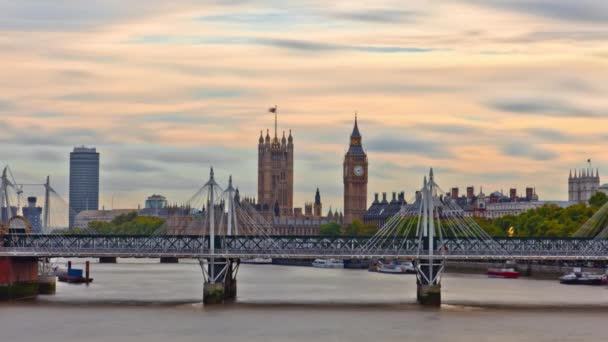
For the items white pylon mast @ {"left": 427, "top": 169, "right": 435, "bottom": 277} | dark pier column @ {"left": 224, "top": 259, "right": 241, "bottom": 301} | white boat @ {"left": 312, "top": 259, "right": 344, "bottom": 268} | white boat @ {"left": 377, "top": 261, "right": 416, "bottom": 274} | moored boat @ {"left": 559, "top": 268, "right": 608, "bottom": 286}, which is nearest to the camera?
white pylon mast @ {"left": 427, "top": 169, "right": 435, "bottom": 277}

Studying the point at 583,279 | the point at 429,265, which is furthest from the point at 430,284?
the point at 583,279

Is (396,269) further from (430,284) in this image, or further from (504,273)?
(430,284)

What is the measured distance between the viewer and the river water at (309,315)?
68.2 meters

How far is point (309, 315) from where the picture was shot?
3078 inches

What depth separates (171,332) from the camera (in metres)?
69.0

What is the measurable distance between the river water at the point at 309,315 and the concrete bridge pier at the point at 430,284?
1160 millimetres

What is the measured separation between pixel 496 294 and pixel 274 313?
79.2 ft

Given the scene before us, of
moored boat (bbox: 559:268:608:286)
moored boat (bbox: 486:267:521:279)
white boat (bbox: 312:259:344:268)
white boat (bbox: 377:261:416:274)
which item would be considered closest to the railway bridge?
moored boat (bbox: 559:268:608:286)

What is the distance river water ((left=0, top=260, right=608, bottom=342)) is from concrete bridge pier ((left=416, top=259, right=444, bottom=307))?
116 cm

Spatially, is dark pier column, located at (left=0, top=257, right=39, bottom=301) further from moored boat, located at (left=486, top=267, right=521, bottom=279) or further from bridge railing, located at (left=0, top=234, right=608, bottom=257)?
moored boat, located at (left=486, top=267, right=521, bottom=279)

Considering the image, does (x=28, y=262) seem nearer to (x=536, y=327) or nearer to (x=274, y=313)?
(x=274, y=313)

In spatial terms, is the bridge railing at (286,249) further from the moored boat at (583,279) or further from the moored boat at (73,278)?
the moored boat at (73,278)

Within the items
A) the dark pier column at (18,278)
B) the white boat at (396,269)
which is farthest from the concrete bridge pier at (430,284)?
the white boat at (396,269)

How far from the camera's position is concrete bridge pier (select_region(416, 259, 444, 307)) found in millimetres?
83500
